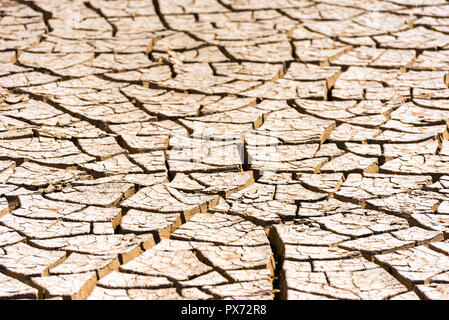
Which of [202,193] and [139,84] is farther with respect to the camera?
[139,84]

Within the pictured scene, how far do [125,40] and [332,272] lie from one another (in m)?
2.66

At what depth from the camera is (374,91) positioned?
13.4ft

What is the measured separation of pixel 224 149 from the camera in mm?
3559

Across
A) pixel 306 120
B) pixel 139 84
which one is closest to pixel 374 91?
pixel 306 120

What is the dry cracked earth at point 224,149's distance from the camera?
105 inches

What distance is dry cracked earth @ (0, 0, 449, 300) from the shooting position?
2668 mm

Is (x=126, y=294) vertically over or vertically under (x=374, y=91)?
under

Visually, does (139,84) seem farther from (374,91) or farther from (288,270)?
(288,270)

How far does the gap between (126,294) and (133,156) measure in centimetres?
109

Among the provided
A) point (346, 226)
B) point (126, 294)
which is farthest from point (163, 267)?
point (346, 226)

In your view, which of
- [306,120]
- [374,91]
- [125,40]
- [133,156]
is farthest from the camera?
[125,40]
